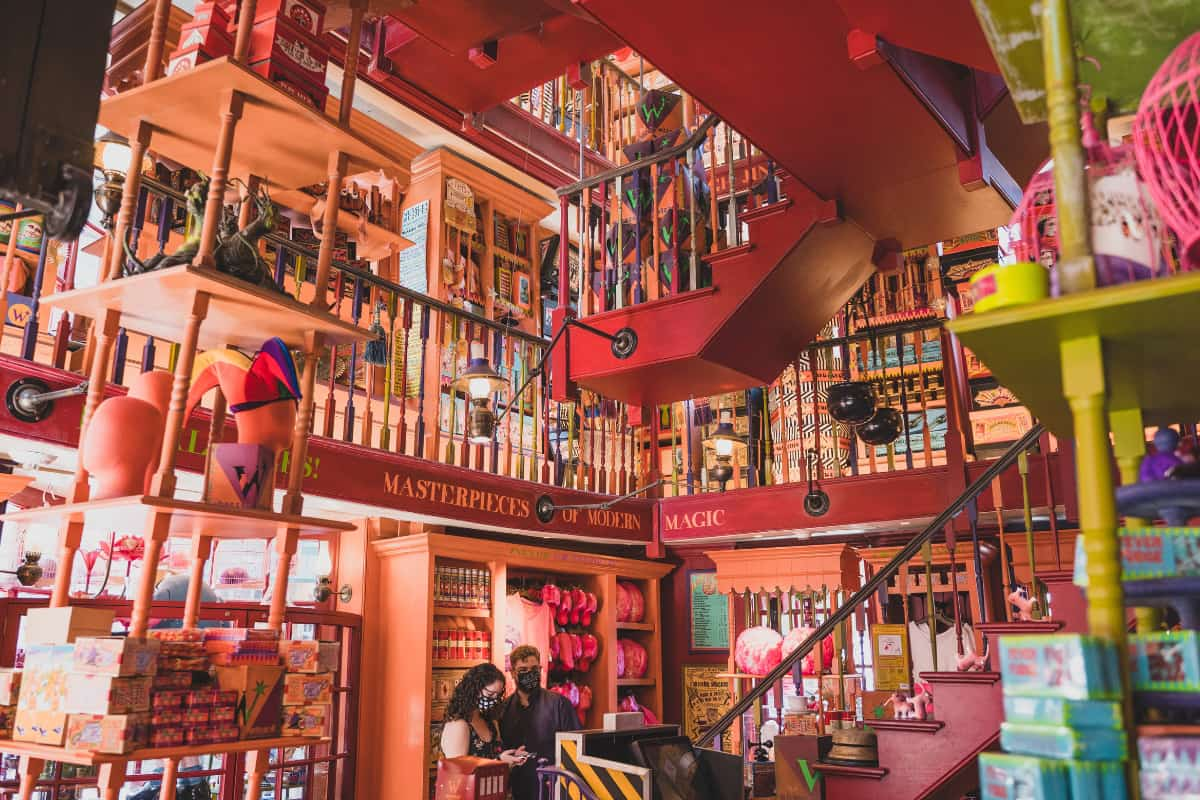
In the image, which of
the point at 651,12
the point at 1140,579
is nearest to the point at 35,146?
the point at 1140,579

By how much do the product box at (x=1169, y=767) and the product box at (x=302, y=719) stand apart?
1.99 meters

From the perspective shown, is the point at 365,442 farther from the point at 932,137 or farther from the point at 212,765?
the point at 932,137

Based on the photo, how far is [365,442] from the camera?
5715 mm

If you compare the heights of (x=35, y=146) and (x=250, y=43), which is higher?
(x=250, y=43)

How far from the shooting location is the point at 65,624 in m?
2.35

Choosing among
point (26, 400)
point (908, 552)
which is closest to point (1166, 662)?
point (908, 552)

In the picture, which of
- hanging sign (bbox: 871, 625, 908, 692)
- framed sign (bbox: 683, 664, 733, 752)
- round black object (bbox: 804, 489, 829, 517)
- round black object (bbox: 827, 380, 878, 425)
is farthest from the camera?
framed sign (bbox: 683, 664, 733, 752)

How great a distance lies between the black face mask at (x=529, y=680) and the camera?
5.64m

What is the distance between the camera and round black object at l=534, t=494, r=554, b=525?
675cm

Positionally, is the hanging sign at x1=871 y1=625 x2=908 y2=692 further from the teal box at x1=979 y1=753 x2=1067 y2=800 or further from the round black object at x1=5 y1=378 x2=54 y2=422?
the teal box at x1=979 y1=753 x2=1067 y2=800

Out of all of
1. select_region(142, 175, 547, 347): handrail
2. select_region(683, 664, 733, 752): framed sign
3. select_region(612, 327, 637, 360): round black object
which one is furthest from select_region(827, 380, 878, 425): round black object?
select_region(683, 664, 733, 752): framed sign

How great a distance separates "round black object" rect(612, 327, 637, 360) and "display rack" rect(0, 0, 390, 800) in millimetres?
2514

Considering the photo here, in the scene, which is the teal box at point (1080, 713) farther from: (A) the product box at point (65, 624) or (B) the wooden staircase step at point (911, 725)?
(B) the wooden staircase step at point (911, 725)

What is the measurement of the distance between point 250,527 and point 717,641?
20.2 ft
